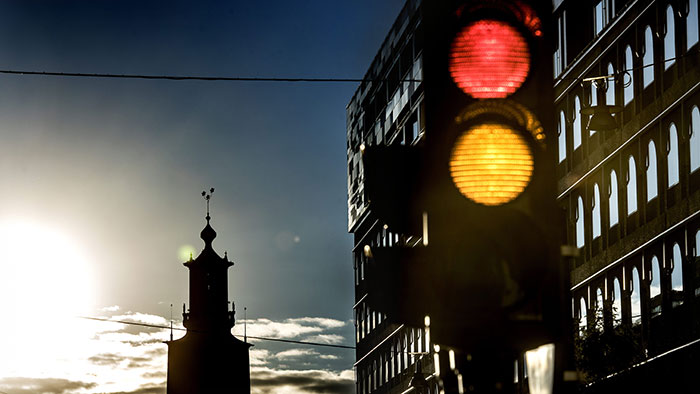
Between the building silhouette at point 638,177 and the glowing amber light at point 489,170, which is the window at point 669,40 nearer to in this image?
the building silhouette at point 638,177

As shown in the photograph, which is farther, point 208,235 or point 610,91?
point 208,235

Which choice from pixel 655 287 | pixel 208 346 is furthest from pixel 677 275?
pixel 208 346

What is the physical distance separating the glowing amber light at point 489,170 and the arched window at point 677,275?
29887mm

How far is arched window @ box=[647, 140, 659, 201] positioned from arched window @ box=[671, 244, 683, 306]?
2064 millimetres

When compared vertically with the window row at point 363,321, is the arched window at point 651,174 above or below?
below

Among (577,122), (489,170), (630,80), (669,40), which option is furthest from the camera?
(577,122)

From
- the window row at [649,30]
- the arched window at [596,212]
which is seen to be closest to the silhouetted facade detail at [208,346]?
the window row at [649,30]

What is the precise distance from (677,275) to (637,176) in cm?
391

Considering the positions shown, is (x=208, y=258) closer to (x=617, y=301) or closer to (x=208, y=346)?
(x=208, y=346)

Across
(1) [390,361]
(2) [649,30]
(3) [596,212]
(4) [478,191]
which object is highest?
(2) [649,30]

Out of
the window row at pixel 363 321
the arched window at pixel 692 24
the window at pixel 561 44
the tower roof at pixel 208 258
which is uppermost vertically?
the tower roof at pixel 208 258

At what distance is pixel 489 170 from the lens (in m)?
3.55

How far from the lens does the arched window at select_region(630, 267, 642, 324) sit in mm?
35219

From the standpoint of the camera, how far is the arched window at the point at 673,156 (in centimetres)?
3294
